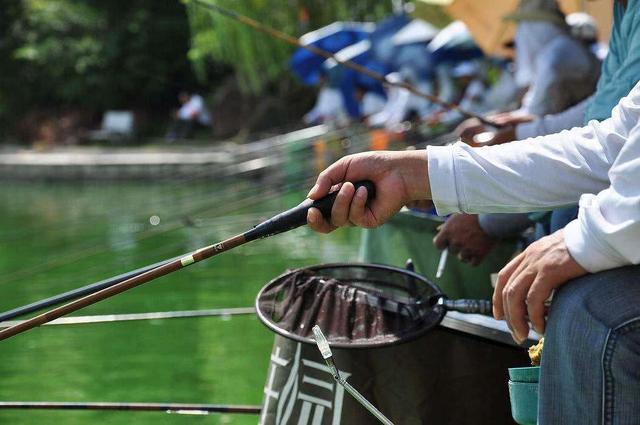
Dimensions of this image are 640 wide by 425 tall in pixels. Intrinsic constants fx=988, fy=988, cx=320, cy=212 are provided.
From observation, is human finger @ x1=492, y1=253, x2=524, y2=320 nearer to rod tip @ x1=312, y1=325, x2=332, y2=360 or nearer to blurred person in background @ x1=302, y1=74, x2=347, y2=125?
rod tip @ x1=312, y1=325, x2=332, y2=360

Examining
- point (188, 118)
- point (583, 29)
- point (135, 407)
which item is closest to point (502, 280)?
point (135, 407)

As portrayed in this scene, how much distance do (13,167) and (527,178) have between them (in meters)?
18.4

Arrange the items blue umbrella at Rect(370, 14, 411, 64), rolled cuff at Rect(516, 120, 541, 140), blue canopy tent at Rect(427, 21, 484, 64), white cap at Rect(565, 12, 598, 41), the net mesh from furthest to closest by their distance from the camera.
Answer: blue umbrella at Rect(370, 14, 411, 64) < blue canopy tent at Rect(427, 21, 484, 64) < white cap at Rect(565, 12, 598, 41) < rolled cuff at Rect(516, 120, 541, 140) < the net mesh

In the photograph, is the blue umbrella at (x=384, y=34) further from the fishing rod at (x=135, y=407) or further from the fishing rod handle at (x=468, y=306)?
the fishing rod handle at (x=468, y=306)

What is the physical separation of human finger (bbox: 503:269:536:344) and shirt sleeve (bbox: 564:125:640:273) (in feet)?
0.29

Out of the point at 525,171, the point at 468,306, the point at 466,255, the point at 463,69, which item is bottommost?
the point at 463,69

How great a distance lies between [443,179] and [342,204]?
19cm

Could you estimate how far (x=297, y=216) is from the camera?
183cm

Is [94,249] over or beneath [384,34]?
A: beneath

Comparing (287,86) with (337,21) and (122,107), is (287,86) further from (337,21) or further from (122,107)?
(122,107)

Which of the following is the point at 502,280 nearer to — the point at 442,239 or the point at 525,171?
the point at 525,171

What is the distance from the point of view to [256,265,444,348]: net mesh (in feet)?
6.93

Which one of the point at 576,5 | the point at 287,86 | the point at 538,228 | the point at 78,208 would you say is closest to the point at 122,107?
the point at 287,86

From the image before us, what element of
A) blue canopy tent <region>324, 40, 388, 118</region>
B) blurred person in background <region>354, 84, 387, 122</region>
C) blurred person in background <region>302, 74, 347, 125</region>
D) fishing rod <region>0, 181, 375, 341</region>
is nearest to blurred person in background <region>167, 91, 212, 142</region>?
blurred person in background <region>302, 74, 347, 125</region>
